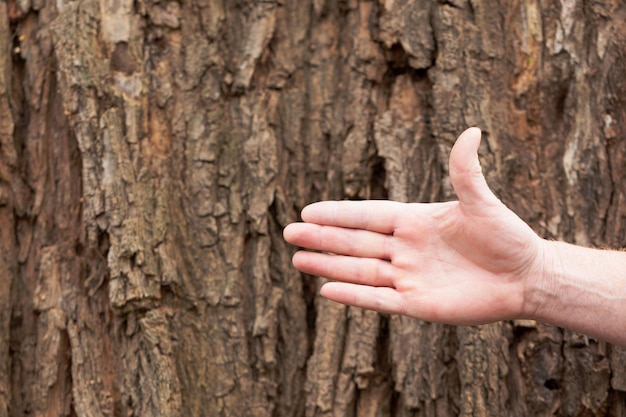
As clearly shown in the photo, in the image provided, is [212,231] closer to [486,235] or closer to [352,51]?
[352,51]

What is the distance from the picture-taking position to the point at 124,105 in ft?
7.61

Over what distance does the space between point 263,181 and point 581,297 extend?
3.46 feet

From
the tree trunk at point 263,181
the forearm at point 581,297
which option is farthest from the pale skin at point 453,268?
the tree trunk at point 263,181

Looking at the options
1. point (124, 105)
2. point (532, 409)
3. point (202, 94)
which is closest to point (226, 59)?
point (202, 94)

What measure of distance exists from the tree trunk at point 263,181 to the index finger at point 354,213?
0.38 m

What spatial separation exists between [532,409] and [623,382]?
0.29m

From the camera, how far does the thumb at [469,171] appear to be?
66.1 inches

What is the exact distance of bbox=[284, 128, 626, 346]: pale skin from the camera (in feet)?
6.25

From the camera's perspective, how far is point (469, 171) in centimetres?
169

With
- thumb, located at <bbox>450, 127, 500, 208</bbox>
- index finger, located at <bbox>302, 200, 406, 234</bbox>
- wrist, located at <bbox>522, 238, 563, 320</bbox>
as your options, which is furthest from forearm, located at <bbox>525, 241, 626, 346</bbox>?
index finger, located at <bbox>302, 200, 406, 234</bbox>

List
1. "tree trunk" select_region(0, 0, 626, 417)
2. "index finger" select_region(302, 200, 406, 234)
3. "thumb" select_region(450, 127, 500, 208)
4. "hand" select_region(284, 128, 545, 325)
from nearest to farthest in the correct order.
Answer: "thumb" select_region(450, 127, 500, 208) < "hand" select_region(284, 128, 545, 325) < "index finger" select_region(302, 200, 406, 234) < "tree trunk" select_region(0, 0, 626, 417)

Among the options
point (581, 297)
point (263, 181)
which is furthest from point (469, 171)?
point (263, 181)

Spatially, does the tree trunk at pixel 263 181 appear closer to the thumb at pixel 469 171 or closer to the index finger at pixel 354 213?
the index finger at pixel 354 213

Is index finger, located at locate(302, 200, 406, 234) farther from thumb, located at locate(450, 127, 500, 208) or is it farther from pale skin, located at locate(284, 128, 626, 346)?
thumb, located at locate(450, 127, 500, 208)
